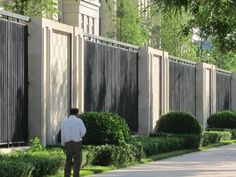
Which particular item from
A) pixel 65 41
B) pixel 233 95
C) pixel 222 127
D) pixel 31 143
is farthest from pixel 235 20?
pixel 233 95

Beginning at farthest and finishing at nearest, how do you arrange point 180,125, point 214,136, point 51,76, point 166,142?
point 214,136
point 180,125
point 166,142
point 51,76

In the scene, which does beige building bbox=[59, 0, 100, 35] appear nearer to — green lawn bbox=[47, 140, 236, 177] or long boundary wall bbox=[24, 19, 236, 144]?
green lawn bbox=[47, 140, 236, 177]

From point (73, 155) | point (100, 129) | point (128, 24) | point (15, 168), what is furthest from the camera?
point (128, 24)

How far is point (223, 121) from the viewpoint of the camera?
4653 centimetres

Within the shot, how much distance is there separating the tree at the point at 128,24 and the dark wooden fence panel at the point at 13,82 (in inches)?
1468

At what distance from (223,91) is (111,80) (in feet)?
80.9

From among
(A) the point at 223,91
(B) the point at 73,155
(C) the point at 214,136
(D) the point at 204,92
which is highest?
(A) the point at 223,91

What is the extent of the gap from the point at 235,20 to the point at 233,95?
149 ft

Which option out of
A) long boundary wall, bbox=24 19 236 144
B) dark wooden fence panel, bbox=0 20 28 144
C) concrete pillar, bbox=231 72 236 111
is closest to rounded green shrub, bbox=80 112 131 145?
long boundary wall, bbox=24 19 236 144

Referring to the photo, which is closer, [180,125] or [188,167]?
[188,167]

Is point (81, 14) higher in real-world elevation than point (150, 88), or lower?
higher

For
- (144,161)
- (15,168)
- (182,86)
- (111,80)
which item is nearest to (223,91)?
(182,86)

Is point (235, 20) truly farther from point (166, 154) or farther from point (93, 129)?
point (166, 154)

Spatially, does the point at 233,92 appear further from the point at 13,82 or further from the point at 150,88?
the point at 13,82
